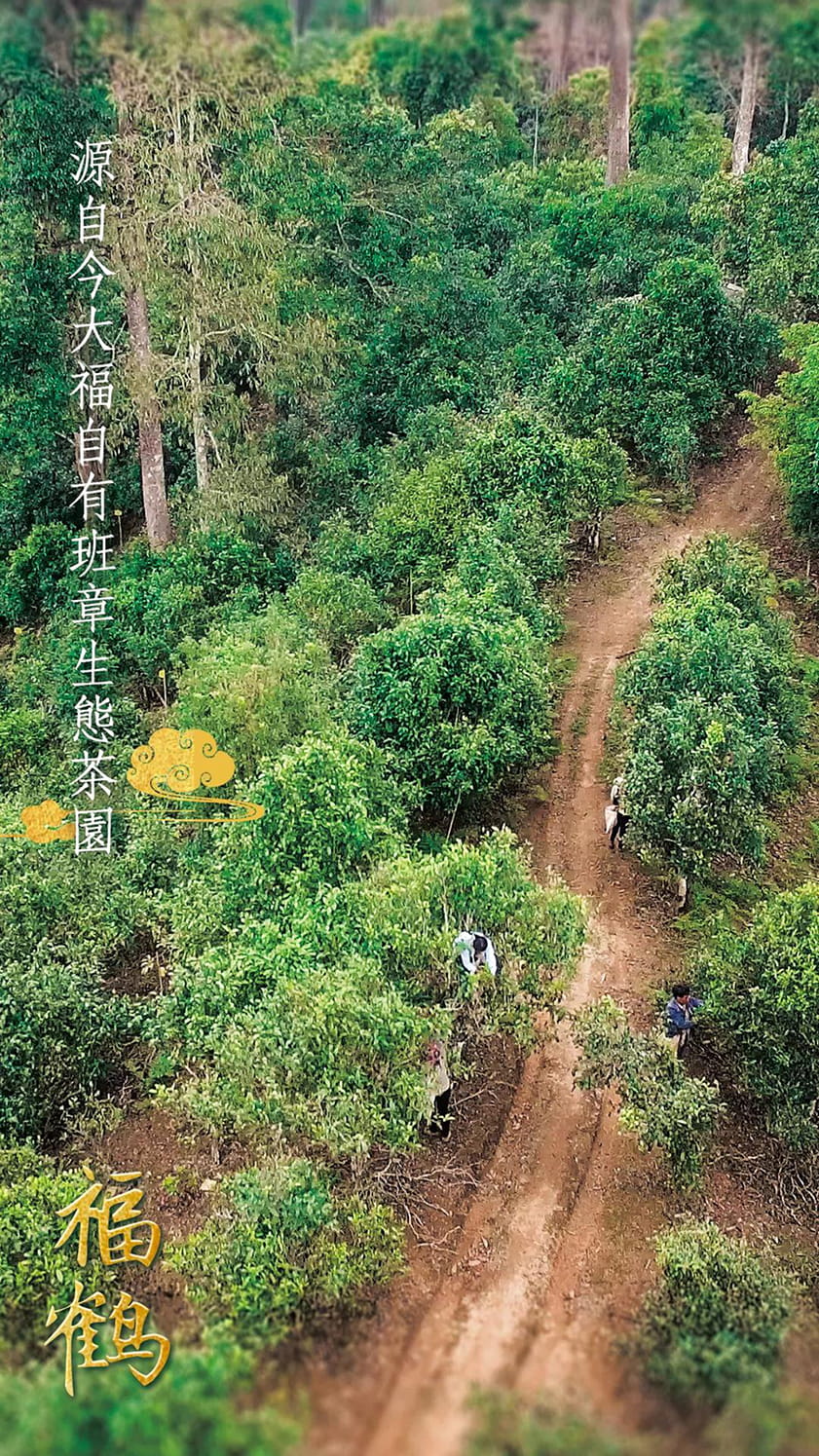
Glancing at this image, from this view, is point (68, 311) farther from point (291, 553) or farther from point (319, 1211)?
point (319, 1211)

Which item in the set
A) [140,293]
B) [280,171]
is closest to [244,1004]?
[140,293]

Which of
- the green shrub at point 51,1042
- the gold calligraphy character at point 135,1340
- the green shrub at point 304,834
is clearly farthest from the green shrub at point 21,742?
the gold calligraphy character at point 135,1340

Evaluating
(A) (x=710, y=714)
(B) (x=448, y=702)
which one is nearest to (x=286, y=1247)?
(B) (x=448, y=702)

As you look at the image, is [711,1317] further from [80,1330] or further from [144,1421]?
[144,1421]

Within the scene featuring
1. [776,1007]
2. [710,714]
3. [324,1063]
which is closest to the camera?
[324,1063]

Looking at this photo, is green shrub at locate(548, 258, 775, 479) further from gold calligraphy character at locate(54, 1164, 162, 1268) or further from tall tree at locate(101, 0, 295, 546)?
gold calligraphy character at locate(54, 1164, 162, 1268)
